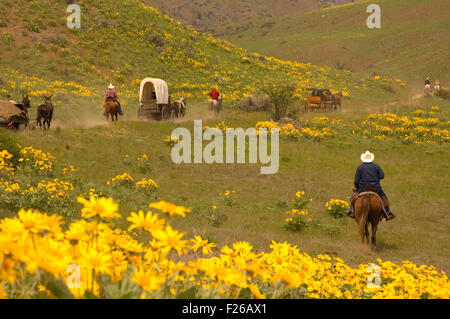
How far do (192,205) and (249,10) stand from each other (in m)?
A: 161

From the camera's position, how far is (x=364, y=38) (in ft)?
302

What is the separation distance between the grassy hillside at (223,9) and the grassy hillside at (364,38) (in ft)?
57.2

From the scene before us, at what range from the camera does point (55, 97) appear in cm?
2678

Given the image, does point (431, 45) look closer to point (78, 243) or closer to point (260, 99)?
point (260, 99)

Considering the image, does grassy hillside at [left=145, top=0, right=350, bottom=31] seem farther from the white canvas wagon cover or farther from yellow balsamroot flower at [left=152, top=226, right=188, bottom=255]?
yellow balsamroot flower at [left=152, top=226, right=188, bottom=255]

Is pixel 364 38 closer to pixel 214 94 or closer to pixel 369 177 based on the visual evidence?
pixel 214 94

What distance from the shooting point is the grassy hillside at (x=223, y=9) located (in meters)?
140

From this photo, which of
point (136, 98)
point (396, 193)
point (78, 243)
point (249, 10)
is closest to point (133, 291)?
point (78, 243)

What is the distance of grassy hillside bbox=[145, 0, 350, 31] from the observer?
140m

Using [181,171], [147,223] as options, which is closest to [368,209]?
[181,171]

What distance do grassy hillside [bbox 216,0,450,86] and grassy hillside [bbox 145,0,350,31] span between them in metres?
17.4

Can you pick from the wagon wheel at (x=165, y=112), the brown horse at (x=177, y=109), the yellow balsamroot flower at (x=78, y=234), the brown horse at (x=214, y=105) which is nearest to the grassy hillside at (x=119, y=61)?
the wagon wheel at (x=165, y=112)

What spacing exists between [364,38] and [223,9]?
77.6m

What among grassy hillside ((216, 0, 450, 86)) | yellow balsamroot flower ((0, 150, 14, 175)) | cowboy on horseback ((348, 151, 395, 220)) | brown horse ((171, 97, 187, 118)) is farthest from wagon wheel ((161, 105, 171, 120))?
grassy hillside ((216, 0, 450, 86))
